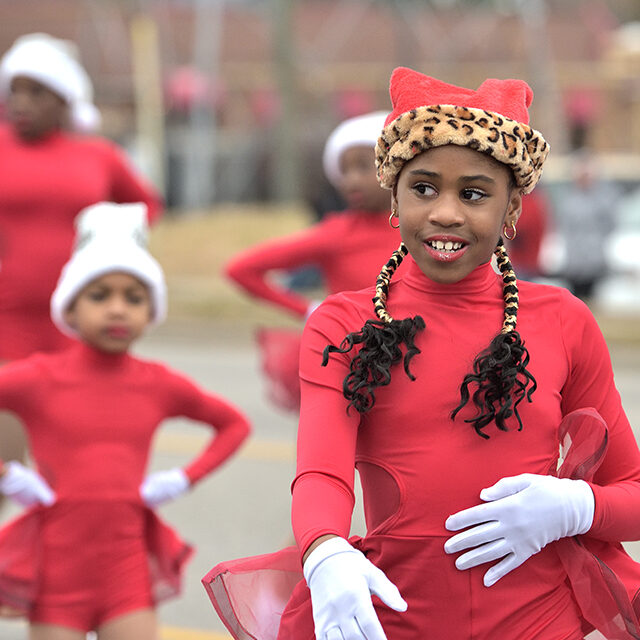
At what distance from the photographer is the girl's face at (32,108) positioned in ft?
18.3

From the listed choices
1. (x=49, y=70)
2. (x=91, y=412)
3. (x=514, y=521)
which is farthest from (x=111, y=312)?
(x=514, y=521)

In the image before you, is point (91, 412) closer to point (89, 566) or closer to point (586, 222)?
point (89, 566)

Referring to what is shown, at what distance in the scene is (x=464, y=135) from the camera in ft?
8.09

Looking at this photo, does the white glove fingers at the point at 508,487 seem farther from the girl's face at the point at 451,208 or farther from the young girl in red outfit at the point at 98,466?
the young girl in red outfit at the point at 98,466

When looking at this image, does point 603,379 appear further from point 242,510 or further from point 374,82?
point 374,82

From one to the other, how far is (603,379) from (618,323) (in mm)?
11663

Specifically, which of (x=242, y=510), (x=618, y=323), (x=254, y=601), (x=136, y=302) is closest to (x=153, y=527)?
(x=136, y=302)

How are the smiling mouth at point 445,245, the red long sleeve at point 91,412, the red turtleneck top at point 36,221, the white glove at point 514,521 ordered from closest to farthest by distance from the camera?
the white glove at point 514,521 < the smiling mouth at point 445,245 < the red long sleeve at point 91,412 < the red turtleneck top at point 36,221

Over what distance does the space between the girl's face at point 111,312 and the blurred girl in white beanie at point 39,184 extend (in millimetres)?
1133

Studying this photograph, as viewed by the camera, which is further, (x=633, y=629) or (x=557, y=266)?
(x=557, y=266)

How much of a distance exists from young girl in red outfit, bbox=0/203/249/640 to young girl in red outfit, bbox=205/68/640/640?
4.61 ft

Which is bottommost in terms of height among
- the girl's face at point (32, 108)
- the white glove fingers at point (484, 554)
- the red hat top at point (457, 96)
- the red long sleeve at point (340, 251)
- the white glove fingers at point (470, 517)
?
the white glove fingers at point (484, 554)

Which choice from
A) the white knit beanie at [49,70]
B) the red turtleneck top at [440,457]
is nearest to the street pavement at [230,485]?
the white knit beanie at [49,70]

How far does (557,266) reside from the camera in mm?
14789
